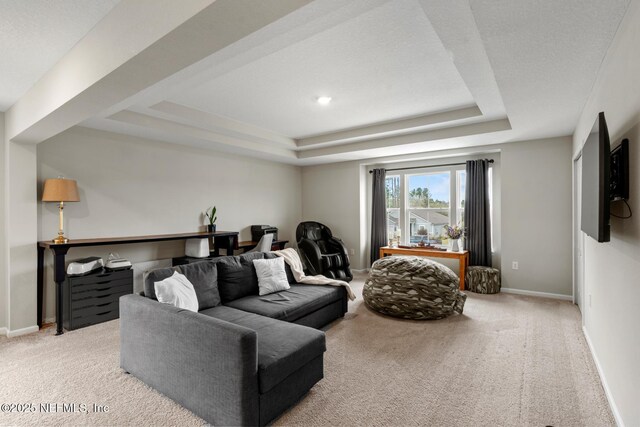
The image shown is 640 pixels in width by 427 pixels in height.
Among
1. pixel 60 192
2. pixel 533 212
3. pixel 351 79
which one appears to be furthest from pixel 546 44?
A: pixel 60 192

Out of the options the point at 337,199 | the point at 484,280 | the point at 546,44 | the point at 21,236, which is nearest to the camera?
the point at 546,44

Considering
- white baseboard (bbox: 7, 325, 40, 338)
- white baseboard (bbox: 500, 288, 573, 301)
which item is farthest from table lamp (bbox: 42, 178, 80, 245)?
white baseboard (bbox: 500, 288, 573, 301)

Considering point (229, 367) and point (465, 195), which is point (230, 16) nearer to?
point (229, 367)

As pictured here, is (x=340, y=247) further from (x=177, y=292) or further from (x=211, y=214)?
(x=177, y=292)

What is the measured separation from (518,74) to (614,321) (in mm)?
1796

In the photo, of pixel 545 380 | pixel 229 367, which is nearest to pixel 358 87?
pixel 229 367

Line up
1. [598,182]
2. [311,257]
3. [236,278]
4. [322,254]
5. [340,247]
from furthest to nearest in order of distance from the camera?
[340,247] < [322,254] < [311,257] < [236,278] < [598,182]

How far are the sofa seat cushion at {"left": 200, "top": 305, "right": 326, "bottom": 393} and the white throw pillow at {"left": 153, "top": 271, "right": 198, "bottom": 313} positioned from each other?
0.28 m

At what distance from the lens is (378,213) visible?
6.41 m

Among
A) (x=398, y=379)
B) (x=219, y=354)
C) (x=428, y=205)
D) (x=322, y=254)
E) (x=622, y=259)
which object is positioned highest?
(x=428, y=205)

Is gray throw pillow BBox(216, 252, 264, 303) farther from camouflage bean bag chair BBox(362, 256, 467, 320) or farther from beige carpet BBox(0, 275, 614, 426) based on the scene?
camouflage bean bag chair BBox(362, 256, 467, 320)

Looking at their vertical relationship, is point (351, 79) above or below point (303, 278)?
above

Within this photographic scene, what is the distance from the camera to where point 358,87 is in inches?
127

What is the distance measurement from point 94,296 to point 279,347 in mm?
2773
